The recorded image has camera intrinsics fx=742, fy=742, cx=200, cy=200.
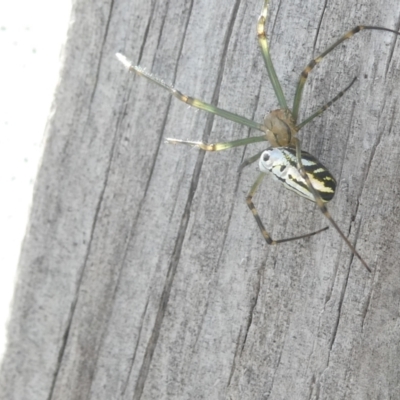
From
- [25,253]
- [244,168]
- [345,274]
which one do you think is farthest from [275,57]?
[25,253]

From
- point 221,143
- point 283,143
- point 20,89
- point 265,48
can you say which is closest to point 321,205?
point 283,143

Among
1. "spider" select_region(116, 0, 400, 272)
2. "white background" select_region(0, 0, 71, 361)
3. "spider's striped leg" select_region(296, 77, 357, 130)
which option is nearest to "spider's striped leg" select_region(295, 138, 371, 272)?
"spider" select_region(116, 0, 400, 272)

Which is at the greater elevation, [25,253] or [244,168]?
[244,168]

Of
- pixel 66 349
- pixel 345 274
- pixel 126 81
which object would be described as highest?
pixel 126 81

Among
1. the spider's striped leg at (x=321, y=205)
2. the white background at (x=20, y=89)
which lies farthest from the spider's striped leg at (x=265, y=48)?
the white background at (x=20, y=89)

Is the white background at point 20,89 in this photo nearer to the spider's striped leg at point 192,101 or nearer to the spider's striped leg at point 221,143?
the spider's striped leg at point 192,101

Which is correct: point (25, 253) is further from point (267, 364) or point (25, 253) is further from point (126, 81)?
point (267, 364)

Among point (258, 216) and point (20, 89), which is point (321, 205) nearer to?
point (258, 216)
